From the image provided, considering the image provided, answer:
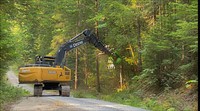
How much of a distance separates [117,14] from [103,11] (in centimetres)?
178

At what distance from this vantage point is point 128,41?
90.2ft

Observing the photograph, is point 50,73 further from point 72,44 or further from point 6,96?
point 6,96

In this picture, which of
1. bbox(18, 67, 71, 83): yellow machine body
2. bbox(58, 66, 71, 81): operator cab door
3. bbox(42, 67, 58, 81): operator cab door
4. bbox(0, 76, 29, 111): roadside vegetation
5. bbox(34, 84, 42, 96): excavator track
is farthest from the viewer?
bbox(58, 66, 71, 81): operator cab door

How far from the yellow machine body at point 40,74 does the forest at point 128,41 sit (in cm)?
112

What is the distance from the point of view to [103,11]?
2848cm

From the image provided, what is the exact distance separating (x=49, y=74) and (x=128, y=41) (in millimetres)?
7923

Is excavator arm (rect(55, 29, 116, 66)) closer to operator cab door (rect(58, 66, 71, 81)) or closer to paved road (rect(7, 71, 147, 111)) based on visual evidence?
operator cab door (rect(58, 66, 71, 81))

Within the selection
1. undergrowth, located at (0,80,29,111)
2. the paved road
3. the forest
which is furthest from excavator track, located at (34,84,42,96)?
the paved road

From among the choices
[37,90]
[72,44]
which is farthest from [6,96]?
[72,44]

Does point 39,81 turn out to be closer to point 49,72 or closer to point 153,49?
point 49,72

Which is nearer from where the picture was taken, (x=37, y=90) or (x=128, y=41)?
(x=37, y=90)

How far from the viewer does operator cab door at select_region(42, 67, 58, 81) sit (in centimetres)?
2205

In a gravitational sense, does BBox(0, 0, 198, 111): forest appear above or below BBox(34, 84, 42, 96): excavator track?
above

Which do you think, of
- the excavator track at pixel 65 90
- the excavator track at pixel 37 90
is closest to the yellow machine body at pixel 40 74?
the excavator track at pixel 65 90
